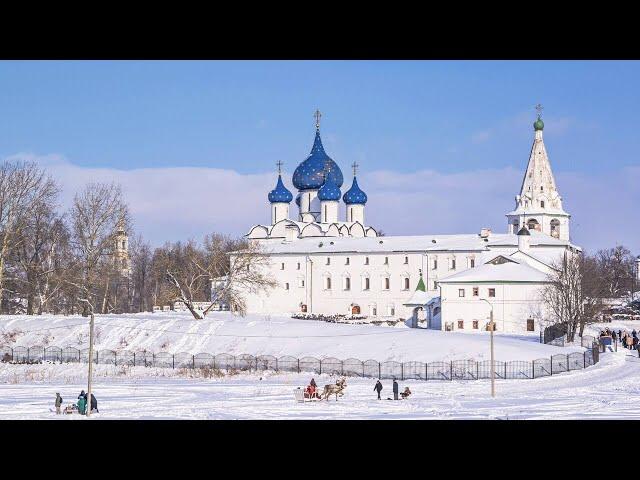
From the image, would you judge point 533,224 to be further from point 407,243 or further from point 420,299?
point 420,299

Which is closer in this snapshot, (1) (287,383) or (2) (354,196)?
(1) (287,383)

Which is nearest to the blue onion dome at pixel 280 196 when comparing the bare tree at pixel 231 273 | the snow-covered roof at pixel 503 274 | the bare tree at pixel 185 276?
the bare tree at pixel 185 276

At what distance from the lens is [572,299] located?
53.8 metres

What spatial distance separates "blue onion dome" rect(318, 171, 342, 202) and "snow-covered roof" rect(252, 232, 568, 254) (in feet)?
22.4

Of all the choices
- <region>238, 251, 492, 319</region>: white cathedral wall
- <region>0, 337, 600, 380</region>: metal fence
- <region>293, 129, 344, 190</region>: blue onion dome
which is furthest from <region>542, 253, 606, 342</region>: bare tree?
<region>293, 129, 344, 190</region>: blue onion dome

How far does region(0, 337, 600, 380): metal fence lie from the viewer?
129 ft

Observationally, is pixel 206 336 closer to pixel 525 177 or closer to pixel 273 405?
pixel 273 405

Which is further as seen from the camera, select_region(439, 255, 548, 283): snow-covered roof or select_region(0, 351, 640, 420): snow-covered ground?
select_region(439, 255, 548, 283): snow-covered roof

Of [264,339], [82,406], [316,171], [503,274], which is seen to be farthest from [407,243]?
[82,406]

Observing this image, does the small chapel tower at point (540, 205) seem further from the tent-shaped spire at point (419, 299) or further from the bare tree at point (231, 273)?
the bare tree at point (231, 273)

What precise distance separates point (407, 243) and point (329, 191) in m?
13.4

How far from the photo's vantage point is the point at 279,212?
321 ft

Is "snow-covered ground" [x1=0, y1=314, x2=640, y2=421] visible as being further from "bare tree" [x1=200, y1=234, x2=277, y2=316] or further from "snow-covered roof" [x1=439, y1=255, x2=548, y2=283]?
"snow-covered roof" [x1=439, y1=255, x2=548, y2=283]
